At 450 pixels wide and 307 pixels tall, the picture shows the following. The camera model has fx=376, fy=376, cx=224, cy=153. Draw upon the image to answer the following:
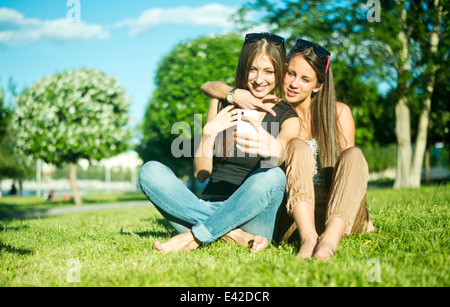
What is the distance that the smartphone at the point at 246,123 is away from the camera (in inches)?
113

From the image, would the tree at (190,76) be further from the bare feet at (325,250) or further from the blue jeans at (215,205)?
the bare feet at (325,250)

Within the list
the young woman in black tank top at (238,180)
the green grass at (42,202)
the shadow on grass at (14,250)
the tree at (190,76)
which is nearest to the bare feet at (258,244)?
the young woman in black tank top at (238,180)

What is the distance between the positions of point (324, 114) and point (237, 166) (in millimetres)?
913

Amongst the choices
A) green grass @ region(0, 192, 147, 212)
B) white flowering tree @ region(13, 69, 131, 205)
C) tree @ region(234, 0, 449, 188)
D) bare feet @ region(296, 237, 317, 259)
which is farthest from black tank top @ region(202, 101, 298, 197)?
green grass @ region(0, 192, 147, 212)

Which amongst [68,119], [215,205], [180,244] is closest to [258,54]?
[215,205]

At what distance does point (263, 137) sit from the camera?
276cm

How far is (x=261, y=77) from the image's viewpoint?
3.17m

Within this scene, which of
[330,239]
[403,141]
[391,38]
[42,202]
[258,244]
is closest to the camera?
[330,239]

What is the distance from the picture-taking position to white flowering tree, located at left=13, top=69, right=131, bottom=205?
1547 cm

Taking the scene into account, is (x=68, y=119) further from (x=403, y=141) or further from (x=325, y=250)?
(x=325, y=250)

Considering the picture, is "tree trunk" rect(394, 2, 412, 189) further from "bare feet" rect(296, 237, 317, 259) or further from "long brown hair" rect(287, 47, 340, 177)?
"bare feet" rect(296, 237, 317, 259)

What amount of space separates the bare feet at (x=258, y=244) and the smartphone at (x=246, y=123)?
2.64ft
